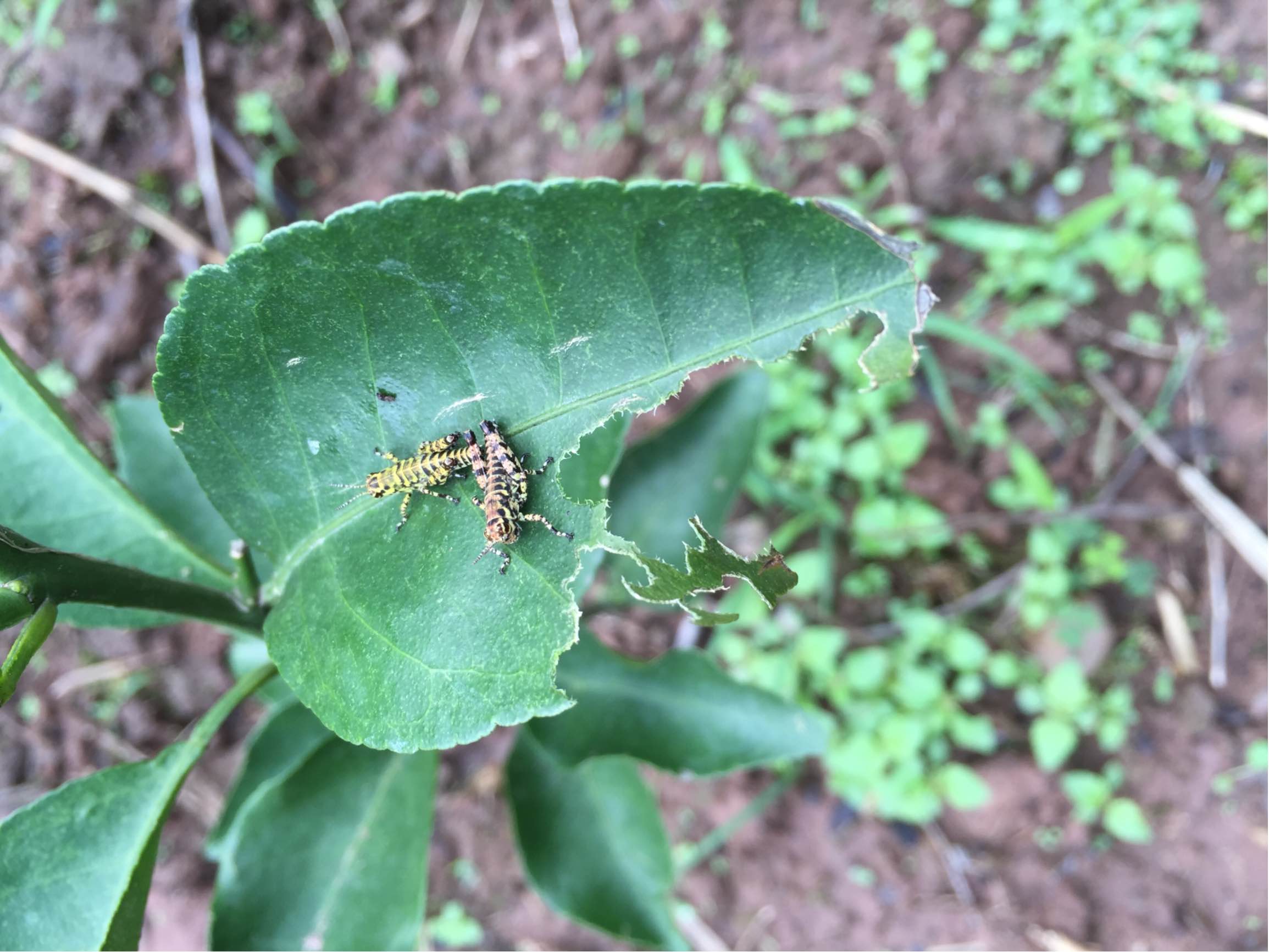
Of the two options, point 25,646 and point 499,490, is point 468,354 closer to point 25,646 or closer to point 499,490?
point 499,490

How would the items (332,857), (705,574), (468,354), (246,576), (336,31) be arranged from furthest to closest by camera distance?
(336,31) < (332,857) < (246,576) < (468,354) < (705,574)

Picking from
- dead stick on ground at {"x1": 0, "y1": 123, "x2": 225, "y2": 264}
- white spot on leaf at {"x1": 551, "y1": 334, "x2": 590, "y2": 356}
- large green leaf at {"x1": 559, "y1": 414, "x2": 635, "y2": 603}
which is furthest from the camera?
dead stick on ground at {"x1": 0, "y1": 123, "x2": 225, "y2": 264}

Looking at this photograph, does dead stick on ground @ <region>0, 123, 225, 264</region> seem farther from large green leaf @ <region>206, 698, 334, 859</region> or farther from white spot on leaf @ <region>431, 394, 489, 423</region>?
white spot on leaf @ <region>431, 394, 489, 423</region>

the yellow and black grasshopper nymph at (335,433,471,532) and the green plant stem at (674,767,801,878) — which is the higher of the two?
the yellow and black grasshopper nymph at (335,433,471,532)

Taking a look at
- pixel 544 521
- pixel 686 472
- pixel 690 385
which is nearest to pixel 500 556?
pixel 544 521

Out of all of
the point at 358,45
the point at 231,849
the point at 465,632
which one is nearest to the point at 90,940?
the point at 231,849

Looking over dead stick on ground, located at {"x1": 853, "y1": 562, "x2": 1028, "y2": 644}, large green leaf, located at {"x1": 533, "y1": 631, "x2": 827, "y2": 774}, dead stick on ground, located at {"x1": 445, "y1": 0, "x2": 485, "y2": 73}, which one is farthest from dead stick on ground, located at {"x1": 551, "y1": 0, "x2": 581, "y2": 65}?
dead stick on ground, located at {"x1": 853, "y1": 562, "x2": 1028, "y2": 644}

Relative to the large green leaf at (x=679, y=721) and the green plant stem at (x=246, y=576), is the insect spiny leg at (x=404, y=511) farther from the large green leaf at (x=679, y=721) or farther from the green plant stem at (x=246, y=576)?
the large green leaf at (x=679, y=721)
